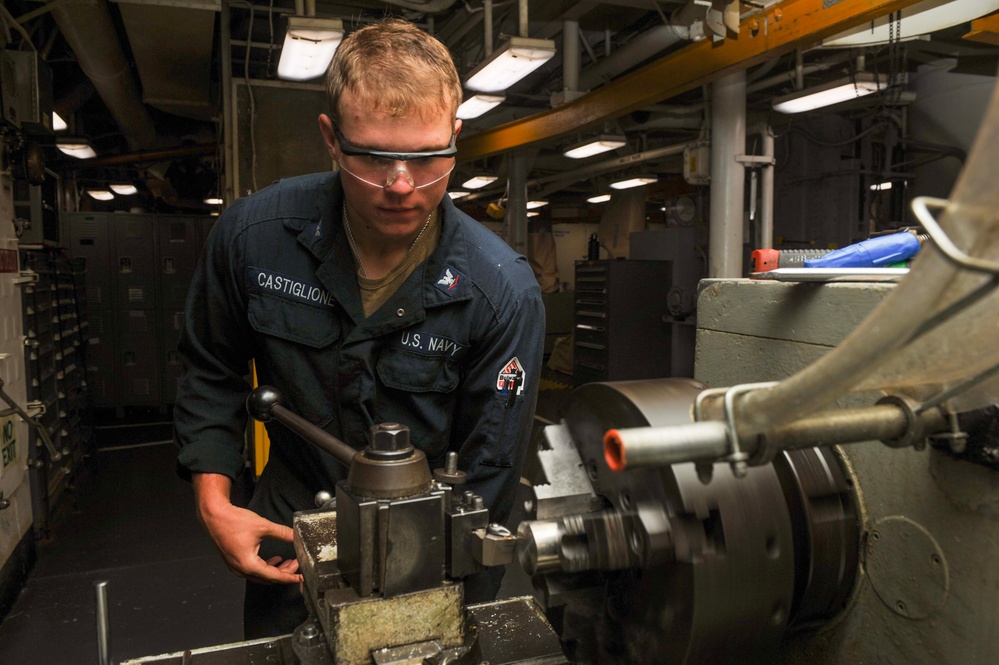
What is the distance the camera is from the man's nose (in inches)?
38.6

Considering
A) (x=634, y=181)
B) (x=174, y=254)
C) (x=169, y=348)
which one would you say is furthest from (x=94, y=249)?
(x=634, y=181)

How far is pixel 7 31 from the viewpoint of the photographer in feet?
8.47

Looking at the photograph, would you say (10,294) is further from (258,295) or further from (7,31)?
(258,295)

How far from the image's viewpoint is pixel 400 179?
3.23ft

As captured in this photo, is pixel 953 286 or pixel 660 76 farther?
pixel 660 76

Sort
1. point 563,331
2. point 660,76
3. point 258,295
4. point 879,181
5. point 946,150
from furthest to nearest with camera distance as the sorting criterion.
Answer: point 563,331 < point 879,181 < point 946,150 < point 660,76 < point 258,295

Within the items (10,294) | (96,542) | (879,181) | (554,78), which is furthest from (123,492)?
(879,181)

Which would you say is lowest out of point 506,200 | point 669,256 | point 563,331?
point 563,331

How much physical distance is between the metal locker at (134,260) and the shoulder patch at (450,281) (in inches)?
184

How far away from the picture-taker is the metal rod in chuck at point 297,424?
0.72 metres

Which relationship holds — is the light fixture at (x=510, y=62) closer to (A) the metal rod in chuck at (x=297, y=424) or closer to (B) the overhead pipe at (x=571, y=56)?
(B) the overhead pipe at (x=571, y=56)

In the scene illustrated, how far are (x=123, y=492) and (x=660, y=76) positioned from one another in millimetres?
3383

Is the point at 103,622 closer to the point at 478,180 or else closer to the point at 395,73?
the point at 395,73

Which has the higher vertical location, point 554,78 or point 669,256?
point 554,78
